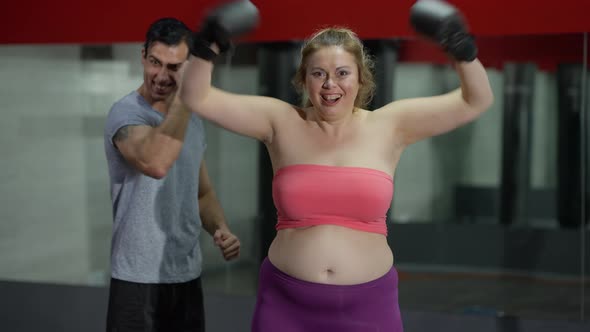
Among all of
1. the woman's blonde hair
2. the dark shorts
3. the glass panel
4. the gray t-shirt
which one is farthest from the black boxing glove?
the glass panel

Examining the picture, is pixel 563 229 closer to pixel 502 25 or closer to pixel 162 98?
pixel 502 25

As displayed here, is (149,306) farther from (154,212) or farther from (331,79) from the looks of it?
(331,79)

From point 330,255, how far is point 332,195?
0.15m

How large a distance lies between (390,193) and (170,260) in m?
0.71

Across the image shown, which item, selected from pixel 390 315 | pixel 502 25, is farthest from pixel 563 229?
pixel 390 315

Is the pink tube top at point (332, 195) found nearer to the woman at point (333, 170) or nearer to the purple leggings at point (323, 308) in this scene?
the woman at point (333, 170)

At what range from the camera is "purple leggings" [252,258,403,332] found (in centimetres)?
190

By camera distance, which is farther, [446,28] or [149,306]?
[149,306]

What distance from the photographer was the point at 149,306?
2.28 meters

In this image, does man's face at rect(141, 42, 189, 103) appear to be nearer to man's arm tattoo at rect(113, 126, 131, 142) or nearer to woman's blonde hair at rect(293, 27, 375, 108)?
man's arm tattoo at rect(113, 126, 131, 142)

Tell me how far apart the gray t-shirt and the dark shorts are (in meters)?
0.03

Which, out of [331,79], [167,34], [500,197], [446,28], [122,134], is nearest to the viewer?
[446,28]

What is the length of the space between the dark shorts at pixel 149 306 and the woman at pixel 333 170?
0.43 metres

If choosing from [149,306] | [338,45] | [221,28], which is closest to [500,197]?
[149,306]
